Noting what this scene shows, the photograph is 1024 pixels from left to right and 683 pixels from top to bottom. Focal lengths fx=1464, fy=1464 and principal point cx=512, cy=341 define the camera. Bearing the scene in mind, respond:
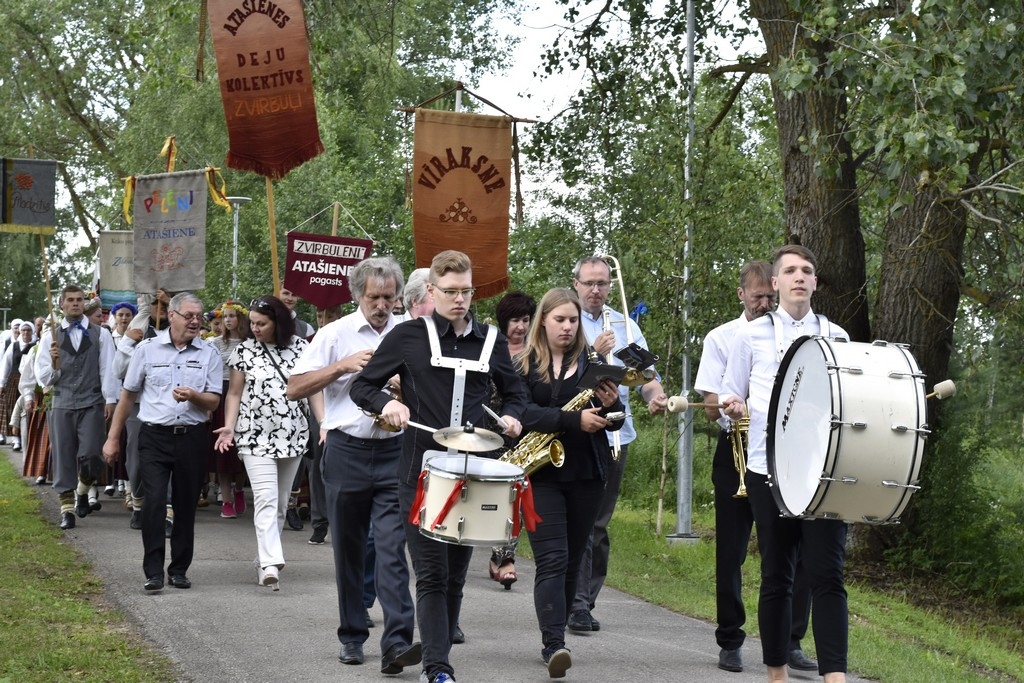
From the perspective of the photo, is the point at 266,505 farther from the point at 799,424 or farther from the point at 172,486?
the point at 799,424

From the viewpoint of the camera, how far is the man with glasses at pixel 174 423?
9.76 meters

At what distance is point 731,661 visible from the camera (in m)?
7.84

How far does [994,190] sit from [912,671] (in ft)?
12.5

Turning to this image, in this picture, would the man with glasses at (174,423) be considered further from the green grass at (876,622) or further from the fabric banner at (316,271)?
the fabric banner at (316,271)

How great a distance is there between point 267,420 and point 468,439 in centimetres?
397

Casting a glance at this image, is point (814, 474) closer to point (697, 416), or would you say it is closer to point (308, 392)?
point (308, 392)

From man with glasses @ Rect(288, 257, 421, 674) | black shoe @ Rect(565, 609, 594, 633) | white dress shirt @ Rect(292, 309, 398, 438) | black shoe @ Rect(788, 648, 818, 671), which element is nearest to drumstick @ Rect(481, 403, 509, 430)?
man with glasses @ Rect(288, 257, 421, 674)

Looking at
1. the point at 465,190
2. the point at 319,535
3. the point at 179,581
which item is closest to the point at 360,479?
the point at 179,581

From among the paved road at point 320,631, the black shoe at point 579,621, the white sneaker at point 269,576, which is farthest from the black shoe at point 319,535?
the black shoe at point 579,621

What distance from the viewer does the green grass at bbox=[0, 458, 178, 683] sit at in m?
7.25

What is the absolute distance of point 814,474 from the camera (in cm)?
601

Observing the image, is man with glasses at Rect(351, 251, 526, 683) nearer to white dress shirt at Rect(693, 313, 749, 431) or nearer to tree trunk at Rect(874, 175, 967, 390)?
white dress shirt at Rect(693, 313, 749, 431)

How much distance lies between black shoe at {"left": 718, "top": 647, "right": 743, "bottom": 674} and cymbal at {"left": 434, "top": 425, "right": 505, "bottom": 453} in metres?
2.44

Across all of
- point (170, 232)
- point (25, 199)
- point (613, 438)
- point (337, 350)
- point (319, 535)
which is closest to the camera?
point (337, 350)
